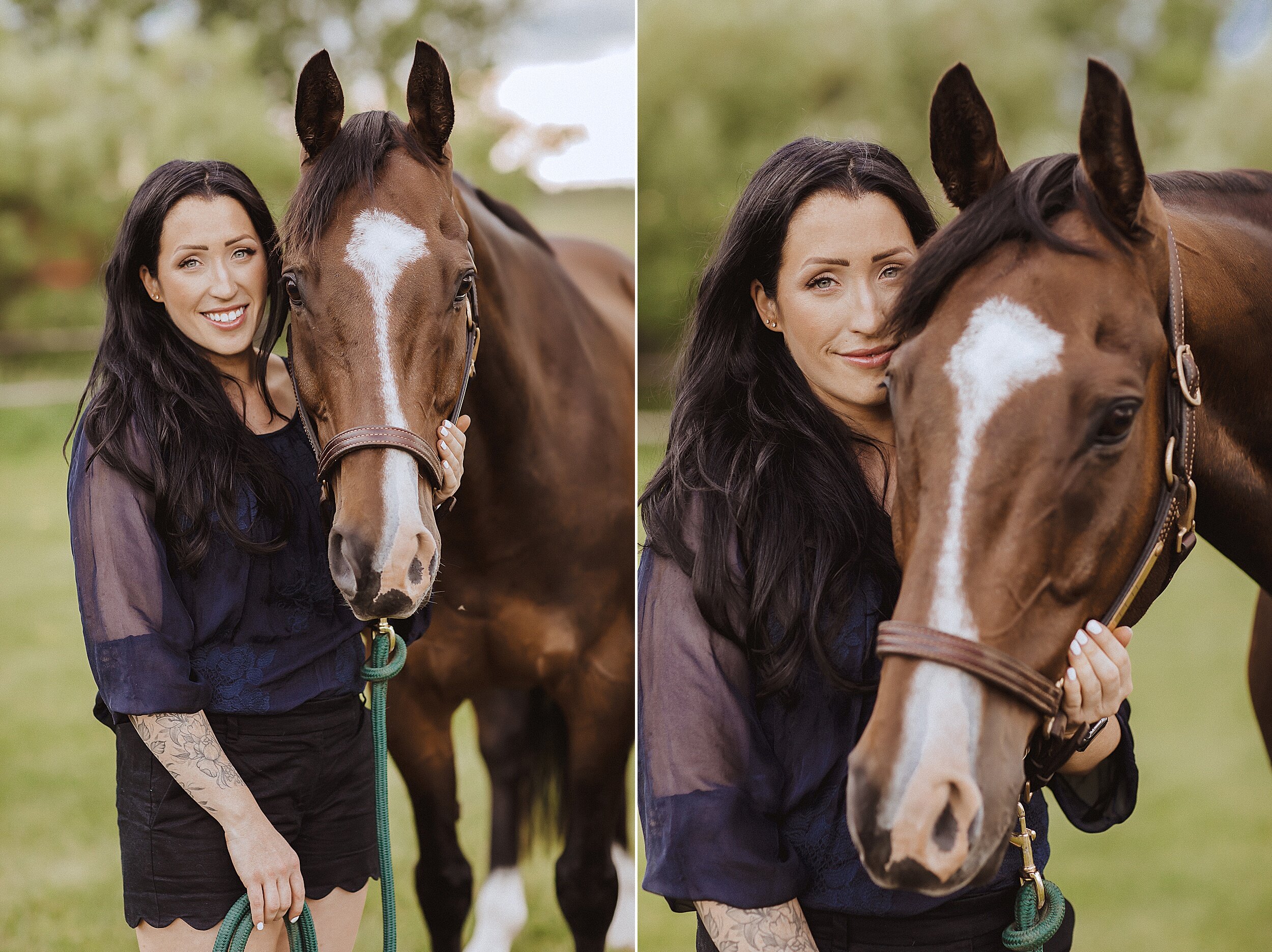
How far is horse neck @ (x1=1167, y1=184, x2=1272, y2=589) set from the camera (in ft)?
3.94

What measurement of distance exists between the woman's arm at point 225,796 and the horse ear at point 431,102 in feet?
3.39

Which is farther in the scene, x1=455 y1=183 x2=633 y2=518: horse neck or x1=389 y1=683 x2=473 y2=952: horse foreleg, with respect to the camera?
x1=389 y1=683 x2=473 y2=952: horse foreleg

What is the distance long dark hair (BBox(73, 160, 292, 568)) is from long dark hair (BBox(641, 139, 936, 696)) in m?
0.69

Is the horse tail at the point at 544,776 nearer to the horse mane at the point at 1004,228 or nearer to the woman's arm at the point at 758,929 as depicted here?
the woman's arm at the point at 758,929

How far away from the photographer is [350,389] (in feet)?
4.85

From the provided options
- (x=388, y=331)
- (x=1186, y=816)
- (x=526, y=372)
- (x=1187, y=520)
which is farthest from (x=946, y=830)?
(x=1186, y=816)

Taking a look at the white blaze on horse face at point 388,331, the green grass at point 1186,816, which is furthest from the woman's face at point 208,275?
the green grass at point 1186,816

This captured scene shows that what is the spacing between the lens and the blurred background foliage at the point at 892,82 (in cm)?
302

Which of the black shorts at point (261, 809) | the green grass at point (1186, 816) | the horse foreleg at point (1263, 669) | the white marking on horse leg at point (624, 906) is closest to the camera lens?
the black shorts at point (261, 809)

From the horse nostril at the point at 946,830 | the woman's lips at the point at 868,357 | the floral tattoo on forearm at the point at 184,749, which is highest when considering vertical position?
the woman's lips at the point at 868,357

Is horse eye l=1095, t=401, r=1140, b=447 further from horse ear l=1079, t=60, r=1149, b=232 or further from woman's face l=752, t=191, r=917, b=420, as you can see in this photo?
woman's face l=752, t=191, r=917, b=420

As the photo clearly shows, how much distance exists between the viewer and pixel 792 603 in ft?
3.93

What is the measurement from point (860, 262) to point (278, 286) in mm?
977

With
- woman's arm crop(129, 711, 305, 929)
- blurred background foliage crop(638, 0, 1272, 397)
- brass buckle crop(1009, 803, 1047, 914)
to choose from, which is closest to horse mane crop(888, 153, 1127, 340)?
brass buckle crop(1009, 803, 1047, 914)
